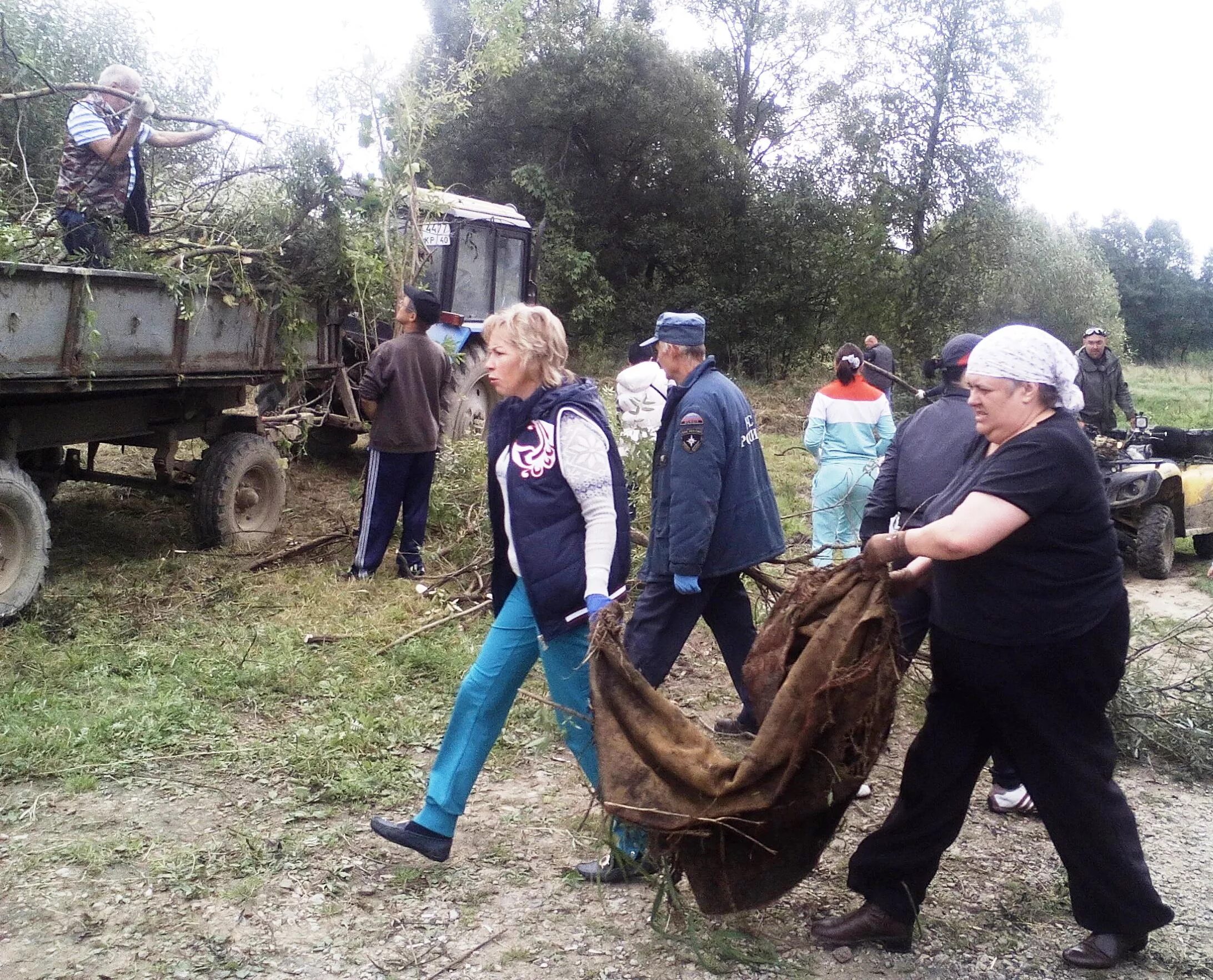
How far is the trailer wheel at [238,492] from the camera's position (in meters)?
7.39

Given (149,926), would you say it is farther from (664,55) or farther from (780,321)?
(780,321)

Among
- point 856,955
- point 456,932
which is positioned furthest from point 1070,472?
point 456,932

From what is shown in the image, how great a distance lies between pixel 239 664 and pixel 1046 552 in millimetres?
3877

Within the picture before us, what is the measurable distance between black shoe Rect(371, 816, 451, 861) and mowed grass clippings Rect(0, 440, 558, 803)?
642 mm

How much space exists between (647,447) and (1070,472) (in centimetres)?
434

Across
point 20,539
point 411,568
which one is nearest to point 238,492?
point 411,568

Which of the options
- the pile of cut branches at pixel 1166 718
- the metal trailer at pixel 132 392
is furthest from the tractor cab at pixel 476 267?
the pile of cut branches at pixel 1166 718

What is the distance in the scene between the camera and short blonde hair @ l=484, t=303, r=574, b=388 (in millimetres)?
3420

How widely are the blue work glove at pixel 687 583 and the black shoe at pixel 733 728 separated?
3.13ft

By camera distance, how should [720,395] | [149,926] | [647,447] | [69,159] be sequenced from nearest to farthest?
1. [149,926]
2. [720,395]
3. [69,159]
4. [647,447]

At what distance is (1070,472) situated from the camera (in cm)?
287

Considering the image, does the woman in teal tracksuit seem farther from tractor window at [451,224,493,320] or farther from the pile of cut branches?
tractor window at [451,224,493,320]

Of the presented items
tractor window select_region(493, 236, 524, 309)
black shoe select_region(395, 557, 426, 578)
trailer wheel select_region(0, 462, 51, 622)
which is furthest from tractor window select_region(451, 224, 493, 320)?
trailer wheel select_region(0, 462, 51, 622)

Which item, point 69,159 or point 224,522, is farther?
point 224,522
